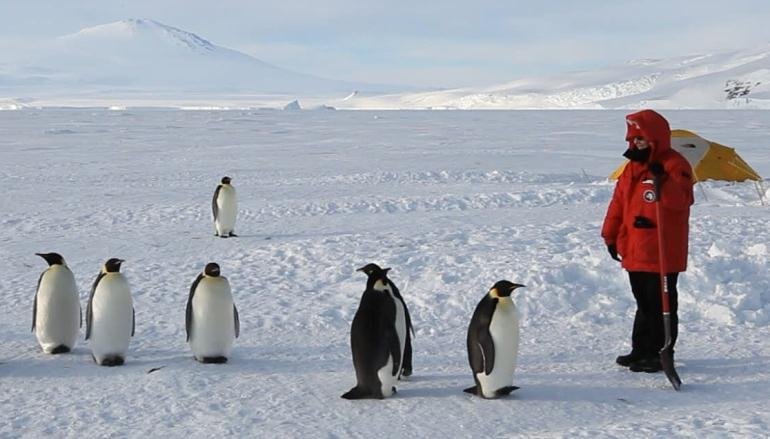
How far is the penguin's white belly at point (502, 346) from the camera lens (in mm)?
4020

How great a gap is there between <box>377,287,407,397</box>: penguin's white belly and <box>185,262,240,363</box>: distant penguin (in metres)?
1.03

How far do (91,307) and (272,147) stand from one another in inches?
755

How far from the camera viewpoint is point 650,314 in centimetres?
455

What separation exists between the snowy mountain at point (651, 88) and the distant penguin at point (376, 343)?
328 ft

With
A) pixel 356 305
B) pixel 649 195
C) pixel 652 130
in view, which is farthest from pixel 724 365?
pixel 356 305

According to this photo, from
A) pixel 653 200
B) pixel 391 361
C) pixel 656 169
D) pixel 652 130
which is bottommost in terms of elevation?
pixel 391 361

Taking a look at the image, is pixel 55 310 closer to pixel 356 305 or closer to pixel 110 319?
pixel 110 319

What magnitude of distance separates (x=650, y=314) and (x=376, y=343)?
1626 millimetres

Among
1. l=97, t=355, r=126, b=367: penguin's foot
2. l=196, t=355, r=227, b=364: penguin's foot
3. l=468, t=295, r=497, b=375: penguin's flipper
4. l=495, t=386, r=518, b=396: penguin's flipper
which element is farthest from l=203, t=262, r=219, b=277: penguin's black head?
l=495, t=386, r=518, b=396: penguin's flipper

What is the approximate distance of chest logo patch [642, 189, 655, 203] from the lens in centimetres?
438

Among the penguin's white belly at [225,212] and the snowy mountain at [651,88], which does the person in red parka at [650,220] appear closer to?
the penguin's white belly at [225,212]

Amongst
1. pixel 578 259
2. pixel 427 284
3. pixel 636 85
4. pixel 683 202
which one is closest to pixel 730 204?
pixel 578 259

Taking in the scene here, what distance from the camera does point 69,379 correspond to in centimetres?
432

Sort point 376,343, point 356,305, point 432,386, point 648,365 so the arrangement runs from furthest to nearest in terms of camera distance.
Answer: point 356,305, point 648,365, point 432,386, point 376,343
